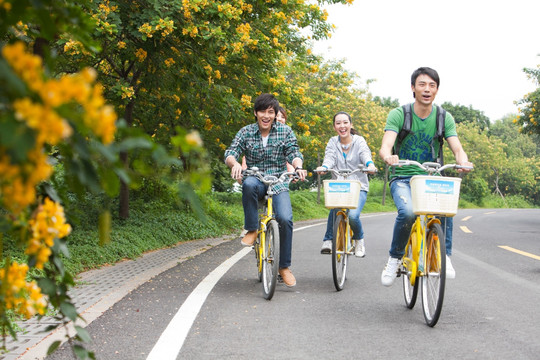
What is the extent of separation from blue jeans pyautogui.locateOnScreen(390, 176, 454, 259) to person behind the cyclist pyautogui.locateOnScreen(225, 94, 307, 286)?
1011 millimetres

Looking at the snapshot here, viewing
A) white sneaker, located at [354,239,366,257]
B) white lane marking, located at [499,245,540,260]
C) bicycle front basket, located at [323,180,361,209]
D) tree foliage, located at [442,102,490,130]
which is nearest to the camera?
bicycle front basket, located at [323,180,361,209]

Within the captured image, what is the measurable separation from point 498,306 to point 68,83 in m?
4.92

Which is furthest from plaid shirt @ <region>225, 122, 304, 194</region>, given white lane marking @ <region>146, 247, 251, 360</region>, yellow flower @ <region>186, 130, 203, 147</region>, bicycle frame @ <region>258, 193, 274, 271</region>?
yellow flower @ <region>186, 130, 203, 147</region>

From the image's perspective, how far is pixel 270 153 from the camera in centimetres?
606

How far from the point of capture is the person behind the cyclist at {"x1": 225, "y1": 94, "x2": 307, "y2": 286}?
5.81 m

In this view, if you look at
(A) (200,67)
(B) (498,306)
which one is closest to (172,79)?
(A) (200,67)

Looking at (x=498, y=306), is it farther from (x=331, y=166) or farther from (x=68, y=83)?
(x=68, y=83)

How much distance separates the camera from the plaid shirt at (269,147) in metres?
6.05

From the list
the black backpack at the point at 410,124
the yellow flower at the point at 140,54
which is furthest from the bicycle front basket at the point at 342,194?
the yellow flower at the point at 140,54

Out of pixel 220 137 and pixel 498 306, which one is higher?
pixel 220 137

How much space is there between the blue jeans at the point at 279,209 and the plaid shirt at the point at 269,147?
262 mm

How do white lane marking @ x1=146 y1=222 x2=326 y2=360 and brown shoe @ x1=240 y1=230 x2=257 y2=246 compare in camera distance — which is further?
brown shoe @ x1=240 y1=230 x2=257 y2=246

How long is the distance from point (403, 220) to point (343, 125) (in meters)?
2.36

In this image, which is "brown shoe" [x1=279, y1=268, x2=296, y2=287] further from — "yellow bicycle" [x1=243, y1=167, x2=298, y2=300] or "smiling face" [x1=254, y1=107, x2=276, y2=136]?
"smiling face" [x1=254, y1=107, x2=276, y2=136]
